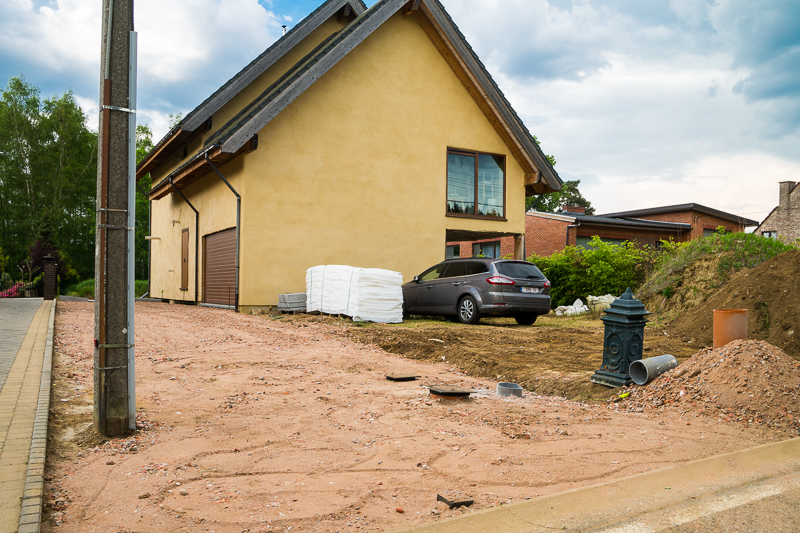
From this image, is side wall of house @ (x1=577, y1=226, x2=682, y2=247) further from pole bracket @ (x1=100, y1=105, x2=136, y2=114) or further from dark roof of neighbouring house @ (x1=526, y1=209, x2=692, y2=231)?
pole bracket @ (x1=100, y1=105, x2=136, y2=114)

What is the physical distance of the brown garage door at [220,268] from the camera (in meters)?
15.7

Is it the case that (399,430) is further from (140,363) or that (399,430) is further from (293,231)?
(293,231)

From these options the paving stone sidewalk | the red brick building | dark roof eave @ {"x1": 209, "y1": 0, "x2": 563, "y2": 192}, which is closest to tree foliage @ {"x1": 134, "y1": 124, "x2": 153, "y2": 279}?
the red brick building

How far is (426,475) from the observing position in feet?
11.6

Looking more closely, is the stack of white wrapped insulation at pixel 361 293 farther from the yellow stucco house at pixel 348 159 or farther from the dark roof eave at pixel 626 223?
the dark roof eave at pixel 626 223

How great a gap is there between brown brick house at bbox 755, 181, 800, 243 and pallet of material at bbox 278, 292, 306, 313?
142 feet

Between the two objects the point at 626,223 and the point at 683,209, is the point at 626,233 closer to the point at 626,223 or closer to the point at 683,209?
the point at 626,223

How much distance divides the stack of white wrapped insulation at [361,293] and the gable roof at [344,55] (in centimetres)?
405

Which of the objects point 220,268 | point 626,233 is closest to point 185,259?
point 220,268

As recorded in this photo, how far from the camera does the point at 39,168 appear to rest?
4309 cm

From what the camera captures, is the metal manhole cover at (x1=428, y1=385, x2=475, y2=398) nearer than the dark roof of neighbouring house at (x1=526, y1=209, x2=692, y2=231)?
Yes

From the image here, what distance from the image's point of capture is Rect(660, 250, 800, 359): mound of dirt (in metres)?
8.88

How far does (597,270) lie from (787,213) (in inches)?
1374

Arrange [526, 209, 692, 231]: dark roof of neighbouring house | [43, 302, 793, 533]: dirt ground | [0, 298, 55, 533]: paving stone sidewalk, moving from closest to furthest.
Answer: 1. [0, 298, 55, 533]: paving stone sidewalk
2. [43, 302, 793, 533]: dirt ground
3. [526, 209, 692, 231]: dark roof of neighbouring house
